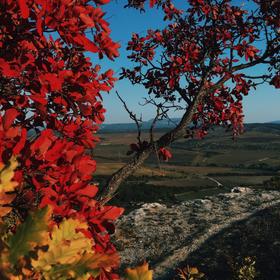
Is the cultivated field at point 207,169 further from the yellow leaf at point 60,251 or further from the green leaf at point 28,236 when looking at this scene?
the green leaf at point 28,236

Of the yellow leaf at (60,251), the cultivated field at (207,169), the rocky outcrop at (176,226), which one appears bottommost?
the cultivated field at (207,169)

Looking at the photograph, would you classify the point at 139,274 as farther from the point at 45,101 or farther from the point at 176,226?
the point at 176,226

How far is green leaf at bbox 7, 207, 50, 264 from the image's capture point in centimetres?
86

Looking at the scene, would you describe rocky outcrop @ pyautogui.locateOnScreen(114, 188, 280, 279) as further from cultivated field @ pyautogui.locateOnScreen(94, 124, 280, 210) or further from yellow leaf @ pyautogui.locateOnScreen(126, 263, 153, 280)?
cultivated field @ pyautogui.locateOnScreen(94, 124, 280, 210)

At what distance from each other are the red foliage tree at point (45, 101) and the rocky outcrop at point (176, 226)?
10.5 metres

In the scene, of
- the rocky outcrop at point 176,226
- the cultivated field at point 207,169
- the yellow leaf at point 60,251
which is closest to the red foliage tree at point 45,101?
the yellow leaf at point 60,251

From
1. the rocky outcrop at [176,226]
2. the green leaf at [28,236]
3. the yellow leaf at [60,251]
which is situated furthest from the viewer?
the rocky outcrop at [176,226]

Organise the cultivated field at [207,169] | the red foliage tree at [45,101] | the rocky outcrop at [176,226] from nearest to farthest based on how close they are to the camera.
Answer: the red foliage tree at [45,101] < the rocky outcrop at [176,226] < the cultivated field at [207,169]

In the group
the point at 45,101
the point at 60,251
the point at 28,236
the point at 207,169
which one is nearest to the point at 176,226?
the point at 45,101

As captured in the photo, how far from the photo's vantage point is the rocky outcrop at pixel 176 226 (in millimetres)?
14133

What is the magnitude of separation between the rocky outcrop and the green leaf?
1230 cm

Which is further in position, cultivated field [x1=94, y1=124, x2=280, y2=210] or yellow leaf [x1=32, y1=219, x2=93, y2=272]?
cultivated field [x1=94, y1=124, x2=280, y2=210]

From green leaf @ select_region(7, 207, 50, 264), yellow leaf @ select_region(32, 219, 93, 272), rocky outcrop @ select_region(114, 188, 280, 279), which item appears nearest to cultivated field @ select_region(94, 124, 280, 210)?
rocky outcrop @ select_region(114, 188, 280, 279)

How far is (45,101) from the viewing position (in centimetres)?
290
